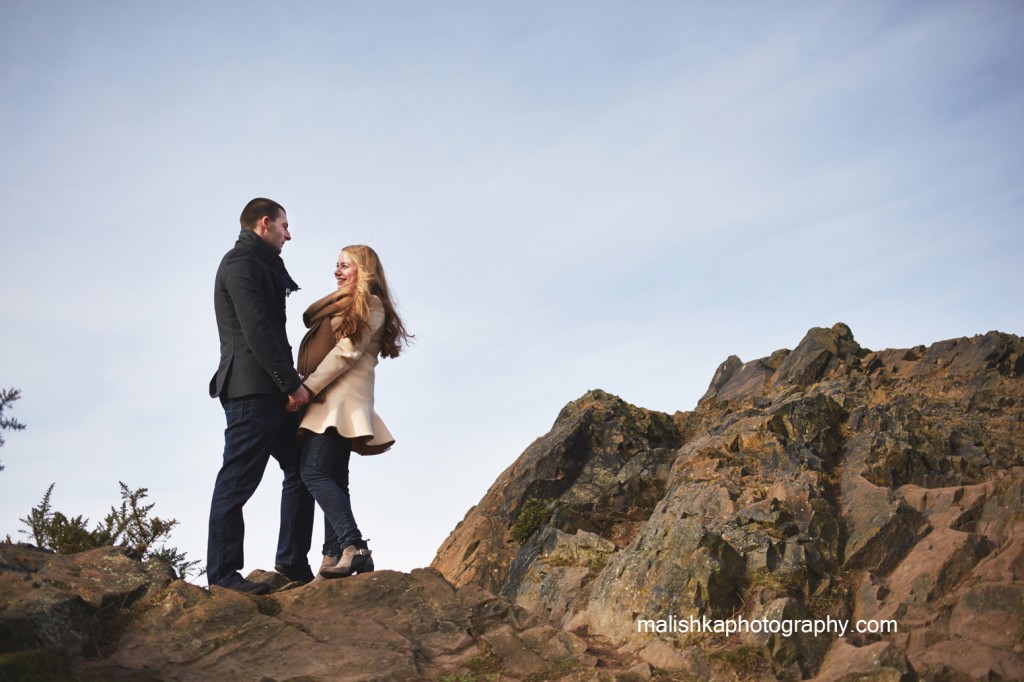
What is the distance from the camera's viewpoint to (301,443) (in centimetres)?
901

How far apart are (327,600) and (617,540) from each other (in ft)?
20.3

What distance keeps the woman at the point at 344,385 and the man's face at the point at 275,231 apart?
63cm

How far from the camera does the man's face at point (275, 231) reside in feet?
29.1

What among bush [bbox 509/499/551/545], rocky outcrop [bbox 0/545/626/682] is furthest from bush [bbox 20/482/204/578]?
bush [bbox 509/499/551/545]

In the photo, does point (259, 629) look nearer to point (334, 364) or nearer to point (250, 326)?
point (334, 364)

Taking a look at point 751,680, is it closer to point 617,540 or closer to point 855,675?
point 855,675

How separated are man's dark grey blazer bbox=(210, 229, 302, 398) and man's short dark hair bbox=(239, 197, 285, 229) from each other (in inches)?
4.8

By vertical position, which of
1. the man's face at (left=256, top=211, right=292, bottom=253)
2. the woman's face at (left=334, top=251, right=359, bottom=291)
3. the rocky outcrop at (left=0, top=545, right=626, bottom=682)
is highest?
the man's face at (left=256, top=211, right=292, bottom=253)

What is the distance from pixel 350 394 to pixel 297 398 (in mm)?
561

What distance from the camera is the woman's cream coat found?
861 centimetres

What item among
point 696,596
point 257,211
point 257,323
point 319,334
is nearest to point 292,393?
point 257,323

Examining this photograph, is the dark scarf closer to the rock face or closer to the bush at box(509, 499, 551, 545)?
the rock face

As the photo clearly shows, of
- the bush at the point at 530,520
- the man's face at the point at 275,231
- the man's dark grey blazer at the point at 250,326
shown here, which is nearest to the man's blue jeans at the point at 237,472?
the man's dark grey blazer at the point at 250,326

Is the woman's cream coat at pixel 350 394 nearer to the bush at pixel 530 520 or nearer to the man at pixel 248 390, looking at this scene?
the man at pixel 248 390
